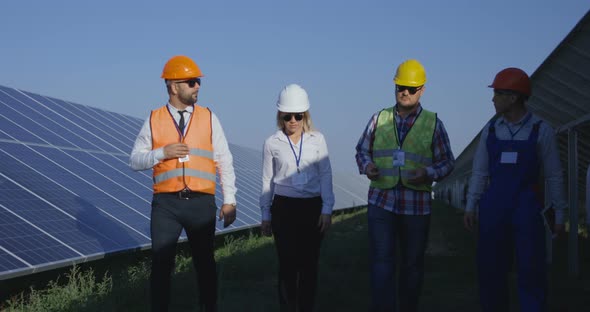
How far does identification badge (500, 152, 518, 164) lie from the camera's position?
15.2 feet

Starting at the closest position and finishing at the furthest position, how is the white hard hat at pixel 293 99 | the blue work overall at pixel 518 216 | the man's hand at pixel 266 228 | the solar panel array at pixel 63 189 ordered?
the blue work overall at pixel 518 216 < the white hard hat at pixel 293 99 < the man's hand at pixel 266 228 < the solar panel array at pixel 63 189

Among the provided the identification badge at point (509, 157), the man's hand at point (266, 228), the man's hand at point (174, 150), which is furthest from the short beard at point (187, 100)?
the identification badge at point (509, 157)

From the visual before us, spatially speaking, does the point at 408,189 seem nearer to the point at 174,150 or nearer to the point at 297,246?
the point at 297,246

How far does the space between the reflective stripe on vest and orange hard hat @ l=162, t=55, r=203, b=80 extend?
135cm

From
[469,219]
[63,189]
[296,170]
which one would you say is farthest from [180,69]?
[63,189]

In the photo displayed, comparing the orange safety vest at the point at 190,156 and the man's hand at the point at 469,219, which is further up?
the orange safety vest at the point at 190,156

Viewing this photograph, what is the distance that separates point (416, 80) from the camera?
4.97m

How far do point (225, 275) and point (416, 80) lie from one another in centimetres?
379

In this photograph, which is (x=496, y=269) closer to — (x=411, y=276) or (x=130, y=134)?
(x=411, y=276)

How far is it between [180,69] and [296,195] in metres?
1.18

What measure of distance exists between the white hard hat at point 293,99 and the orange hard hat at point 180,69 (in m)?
0.60

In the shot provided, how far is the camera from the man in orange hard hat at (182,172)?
4.75 m

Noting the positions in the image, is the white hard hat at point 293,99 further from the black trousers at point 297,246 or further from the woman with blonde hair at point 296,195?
the black trousers at point 297,246

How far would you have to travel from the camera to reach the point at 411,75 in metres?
4.97
